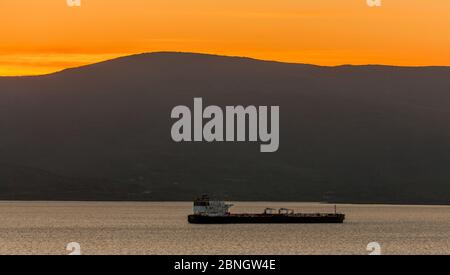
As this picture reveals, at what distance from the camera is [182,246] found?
189 metres

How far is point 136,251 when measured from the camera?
569 feet
